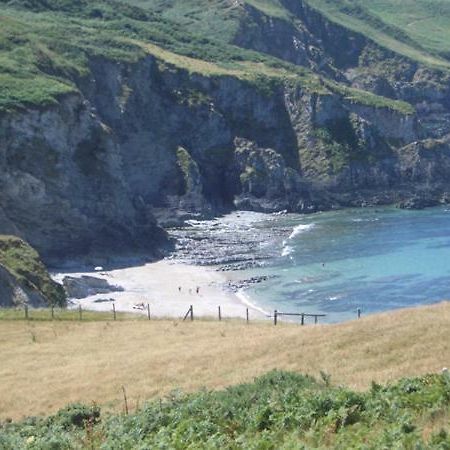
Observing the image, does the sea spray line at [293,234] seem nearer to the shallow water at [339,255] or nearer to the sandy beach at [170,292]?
the shallow water at [339,255]

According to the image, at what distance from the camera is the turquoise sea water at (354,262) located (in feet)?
229

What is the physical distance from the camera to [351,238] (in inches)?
4016

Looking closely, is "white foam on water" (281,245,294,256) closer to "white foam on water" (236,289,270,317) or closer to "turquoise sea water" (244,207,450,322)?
"turquoise sea water" (244,207,450,322)

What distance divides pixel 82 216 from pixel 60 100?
47.6 ft

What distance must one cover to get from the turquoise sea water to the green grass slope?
4443 centimetres

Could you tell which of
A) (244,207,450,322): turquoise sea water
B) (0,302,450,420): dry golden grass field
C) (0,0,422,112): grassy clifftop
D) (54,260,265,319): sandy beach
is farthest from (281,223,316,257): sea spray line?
(0,302,450,420): dry golden grass field

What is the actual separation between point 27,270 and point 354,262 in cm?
3681

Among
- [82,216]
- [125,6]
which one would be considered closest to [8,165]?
[82,216]

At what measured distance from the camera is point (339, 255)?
91188mm

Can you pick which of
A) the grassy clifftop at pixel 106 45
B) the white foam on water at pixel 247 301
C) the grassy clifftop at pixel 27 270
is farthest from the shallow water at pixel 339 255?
the grassy clifftop at pixel 106 45

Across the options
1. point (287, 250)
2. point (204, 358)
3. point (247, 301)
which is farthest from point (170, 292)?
point (204, 358)

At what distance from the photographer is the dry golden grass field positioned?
963 inches

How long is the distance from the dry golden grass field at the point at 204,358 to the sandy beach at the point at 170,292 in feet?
84.3

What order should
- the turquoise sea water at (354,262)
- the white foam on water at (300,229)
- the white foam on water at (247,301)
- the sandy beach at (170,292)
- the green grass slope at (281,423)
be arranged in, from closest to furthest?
1. the green grass slope at (281,423)
2. the white foam on water at (247,301)
3. the sandy beach at (170,292)
4. the turquoise sea water at (354,262)
5. the white foam on water at (300,229)
